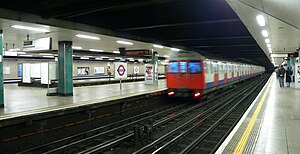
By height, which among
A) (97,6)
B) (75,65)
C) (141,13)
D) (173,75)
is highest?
(141,13)

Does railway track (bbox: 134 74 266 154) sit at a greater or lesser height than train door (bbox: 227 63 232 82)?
lesser

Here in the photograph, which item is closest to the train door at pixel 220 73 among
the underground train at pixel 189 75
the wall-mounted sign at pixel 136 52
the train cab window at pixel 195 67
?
the underground train at pixel 189 75

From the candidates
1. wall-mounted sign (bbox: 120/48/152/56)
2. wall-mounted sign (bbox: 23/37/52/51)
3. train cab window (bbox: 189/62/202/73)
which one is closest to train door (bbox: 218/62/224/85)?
train cab window (bbox: 189/62/202/73)

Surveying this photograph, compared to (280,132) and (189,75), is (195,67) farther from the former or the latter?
(280,132)

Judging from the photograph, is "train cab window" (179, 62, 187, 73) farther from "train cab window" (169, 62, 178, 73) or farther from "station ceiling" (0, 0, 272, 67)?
"station ceiling" (0, 0, 272, 67)

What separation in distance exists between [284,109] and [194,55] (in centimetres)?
497

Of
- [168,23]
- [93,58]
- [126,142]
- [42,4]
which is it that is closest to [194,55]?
[168,23]

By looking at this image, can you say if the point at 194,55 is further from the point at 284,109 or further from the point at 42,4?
the point at 42,4

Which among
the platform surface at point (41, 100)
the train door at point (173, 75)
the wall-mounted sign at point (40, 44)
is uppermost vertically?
the wall-mounted sign at point (40, 44)

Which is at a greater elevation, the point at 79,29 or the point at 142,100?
the point at 79,29

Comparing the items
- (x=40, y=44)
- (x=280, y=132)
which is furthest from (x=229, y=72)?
(x=40, y=44)

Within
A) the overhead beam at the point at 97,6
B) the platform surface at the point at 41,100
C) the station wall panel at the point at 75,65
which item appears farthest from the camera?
the station wall panel at the point at 75,65

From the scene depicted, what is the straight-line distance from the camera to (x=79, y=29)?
28.8ft

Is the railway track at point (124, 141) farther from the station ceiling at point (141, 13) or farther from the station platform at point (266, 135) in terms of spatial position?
the station ceiling at point (141, 13)
